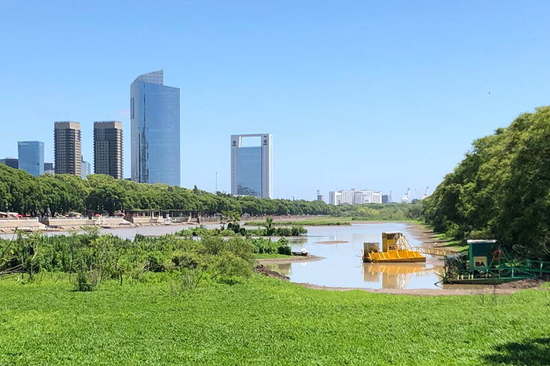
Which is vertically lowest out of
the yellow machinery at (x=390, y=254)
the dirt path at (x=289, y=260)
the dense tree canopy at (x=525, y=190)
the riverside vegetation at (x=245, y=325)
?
the dirt path at (x=289, y=260)

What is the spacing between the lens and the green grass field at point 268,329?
14875 millimetres

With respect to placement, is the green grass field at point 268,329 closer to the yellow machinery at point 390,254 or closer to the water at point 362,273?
the water at point 362,273

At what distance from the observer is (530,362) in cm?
1388

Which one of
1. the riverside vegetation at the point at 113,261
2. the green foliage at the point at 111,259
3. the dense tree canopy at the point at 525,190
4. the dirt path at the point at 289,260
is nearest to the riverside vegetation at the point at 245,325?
the riverside vegetation at the point at 113,261

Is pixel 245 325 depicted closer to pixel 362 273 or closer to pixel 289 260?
pixel 362 273

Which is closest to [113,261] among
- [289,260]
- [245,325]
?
[245,325]

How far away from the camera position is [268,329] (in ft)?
60.8

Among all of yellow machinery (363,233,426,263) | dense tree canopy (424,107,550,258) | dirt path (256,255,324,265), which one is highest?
dense tree canopy (424,107,550,258)

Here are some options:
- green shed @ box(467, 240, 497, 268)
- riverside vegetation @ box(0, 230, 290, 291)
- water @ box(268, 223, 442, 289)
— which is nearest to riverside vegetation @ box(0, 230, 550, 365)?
riverside vegetation @ box(0, 230, 290, 291)

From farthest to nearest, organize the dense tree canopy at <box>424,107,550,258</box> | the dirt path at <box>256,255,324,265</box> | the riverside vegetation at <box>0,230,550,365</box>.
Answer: the dirt path at <box>256,255,324,265</box> < the dense tree canopy at <box>424,107,550,258</box> < the riverside vegetation at <box>0,230,550,365</box>

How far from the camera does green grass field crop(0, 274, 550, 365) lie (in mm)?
14875

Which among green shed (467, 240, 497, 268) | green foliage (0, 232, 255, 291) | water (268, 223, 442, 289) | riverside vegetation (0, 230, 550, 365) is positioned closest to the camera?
riverside vegetation (0, 230, 550, 365)

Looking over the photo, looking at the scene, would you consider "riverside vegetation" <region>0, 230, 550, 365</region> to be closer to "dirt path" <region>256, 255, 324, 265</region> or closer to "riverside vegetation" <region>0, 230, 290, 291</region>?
"riverside vegetation" <region>0, 230, 290, 291</region>

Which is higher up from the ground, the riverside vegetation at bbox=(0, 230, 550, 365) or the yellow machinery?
the riverside vegetation at bbox=(0, 230, 550, 365)
